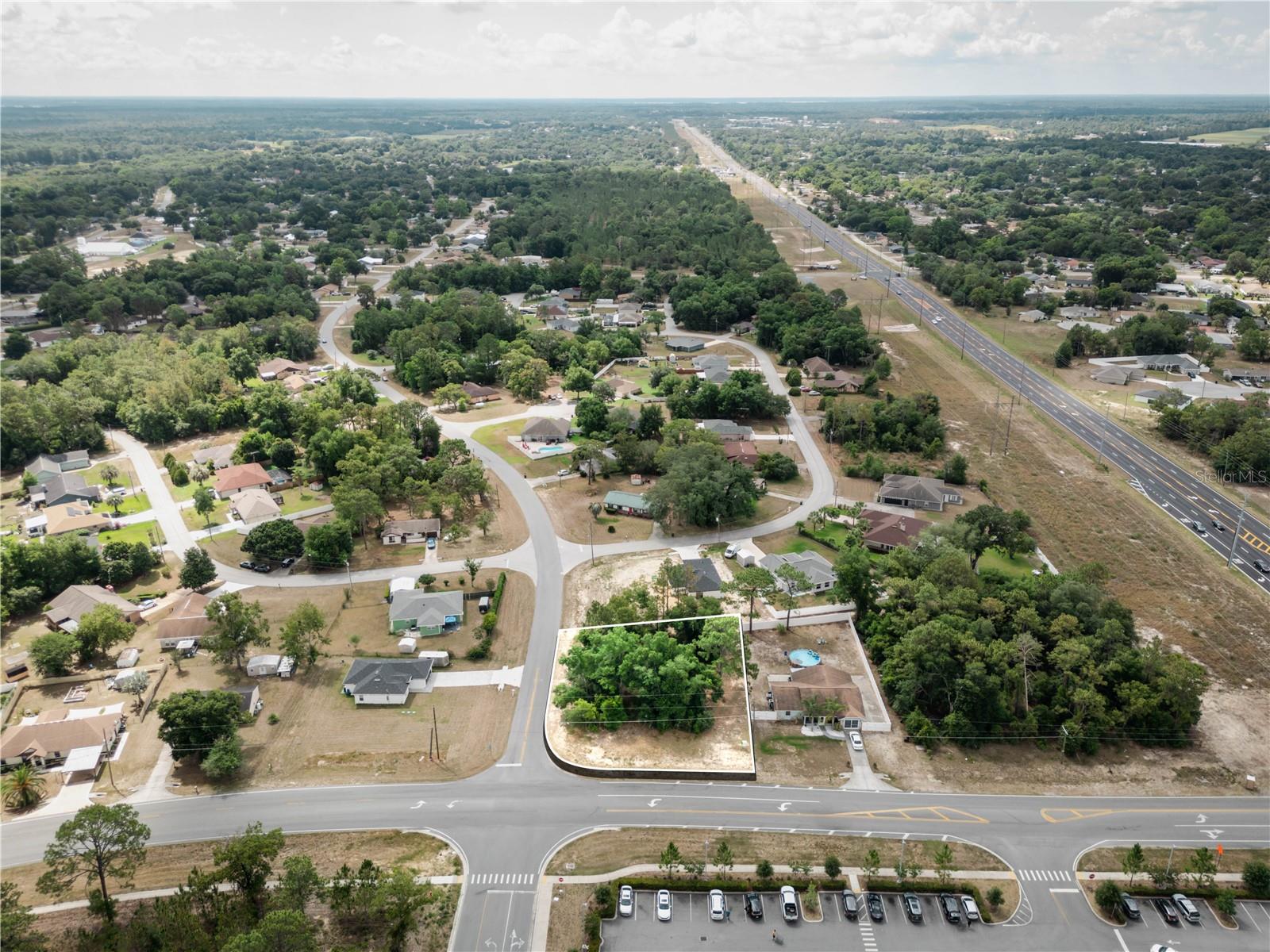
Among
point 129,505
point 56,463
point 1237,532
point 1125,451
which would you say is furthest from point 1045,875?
point 56,463

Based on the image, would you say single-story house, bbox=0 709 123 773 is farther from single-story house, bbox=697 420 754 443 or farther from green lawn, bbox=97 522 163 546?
single-story house, bbox=697 420 754 443

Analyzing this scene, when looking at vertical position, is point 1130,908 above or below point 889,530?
above

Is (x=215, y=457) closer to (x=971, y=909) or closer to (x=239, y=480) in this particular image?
(x=239, y=480)

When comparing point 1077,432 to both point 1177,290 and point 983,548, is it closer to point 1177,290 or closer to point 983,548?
point 983,548

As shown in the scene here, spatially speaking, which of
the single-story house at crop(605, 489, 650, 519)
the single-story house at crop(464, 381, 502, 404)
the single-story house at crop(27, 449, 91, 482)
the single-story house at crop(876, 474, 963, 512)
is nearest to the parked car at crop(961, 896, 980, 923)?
the single-story house at crop(605, 489, 650, 519)

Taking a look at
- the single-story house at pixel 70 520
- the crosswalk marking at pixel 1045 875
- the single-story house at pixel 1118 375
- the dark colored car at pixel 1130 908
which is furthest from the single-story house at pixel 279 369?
the single-story house at pixel 1118 375

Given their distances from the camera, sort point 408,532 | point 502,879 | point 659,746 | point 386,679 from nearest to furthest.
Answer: point 502,879 → point 659,746 → point 386,679 → point 408,532

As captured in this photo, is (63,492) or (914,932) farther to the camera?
(63,492)

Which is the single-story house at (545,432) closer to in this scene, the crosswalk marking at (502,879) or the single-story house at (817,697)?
the single-story house at (817,697)
